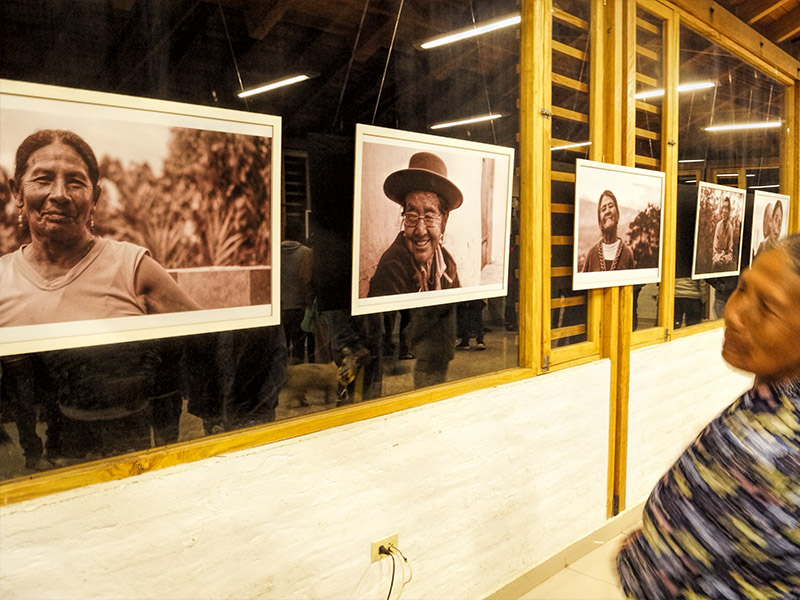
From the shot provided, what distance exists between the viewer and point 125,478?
1.39 meters

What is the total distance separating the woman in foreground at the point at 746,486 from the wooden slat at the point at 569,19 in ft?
6.25

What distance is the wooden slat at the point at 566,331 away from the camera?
268cm

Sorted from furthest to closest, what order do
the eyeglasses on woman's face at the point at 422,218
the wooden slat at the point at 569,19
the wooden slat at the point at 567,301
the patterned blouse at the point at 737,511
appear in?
the wooden slat at the point at 567,301 < the wooden slat at the point at 569,19 < the eyeglasses on woman's face at the point at 422,218 < the patterned blouse at the point at 737,511

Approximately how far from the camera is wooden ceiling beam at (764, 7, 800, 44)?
14.3 feet

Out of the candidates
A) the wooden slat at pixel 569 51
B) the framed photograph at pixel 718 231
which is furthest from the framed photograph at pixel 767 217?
the wooden slat at pixel 569 51

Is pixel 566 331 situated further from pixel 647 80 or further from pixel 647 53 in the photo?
pixel 647 53

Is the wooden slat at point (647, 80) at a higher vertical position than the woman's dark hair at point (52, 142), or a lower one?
higher

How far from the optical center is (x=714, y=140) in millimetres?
3869

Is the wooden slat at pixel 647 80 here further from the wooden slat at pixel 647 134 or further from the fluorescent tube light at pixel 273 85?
the fluorescent tube light at pixel 273 85

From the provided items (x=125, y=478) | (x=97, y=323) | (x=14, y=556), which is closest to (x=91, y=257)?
(x=97, y=323)

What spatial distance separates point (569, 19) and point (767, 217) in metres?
2.94

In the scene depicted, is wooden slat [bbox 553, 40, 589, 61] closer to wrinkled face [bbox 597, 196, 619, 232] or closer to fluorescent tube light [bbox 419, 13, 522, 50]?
fluorescent tube light [bbox 419, 13, 522, 50]

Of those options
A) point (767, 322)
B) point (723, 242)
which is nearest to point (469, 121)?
point (767, 322)

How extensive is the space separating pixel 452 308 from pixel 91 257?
1279mm
